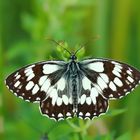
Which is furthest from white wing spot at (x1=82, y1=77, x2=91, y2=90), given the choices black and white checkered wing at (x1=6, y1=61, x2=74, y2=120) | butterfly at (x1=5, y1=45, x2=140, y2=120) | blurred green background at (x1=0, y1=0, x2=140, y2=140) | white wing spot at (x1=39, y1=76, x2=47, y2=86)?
blurred green background at (x1=0, y1=0, x2=140, y2=140)

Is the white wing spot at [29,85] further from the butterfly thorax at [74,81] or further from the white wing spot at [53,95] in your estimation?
the butterfly thorax at [74,81]

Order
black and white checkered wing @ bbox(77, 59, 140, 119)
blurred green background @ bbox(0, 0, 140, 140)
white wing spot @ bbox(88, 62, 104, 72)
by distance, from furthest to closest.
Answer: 1. blurred green background @ bbox(0, 0, 140, 140)
2. white wing spot @ bbox(88, 62, 104, 72)
3. black and white checkered wing @ bbox(77, 59, 140, 119)

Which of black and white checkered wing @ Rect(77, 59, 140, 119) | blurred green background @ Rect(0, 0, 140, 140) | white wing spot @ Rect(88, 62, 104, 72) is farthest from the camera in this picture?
blurred green background @ Rect(0, 0, 140, 140)

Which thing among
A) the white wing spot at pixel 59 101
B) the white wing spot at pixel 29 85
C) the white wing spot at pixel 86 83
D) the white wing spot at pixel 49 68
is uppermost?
the white wing spot at pixel 49 68

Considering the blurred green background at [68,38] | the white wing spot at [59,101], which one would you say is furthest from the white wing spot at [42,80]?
the blurred green background at [68,38]

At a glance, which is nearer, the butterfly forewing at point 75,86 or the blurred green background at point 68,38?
the butterfly forewing at point 75,86

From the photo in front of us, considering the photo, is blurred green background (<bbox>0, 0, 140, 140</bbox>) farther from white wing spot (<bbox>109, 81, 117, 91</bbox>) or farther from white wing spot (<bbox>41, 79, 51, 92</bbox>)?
white wing spot (<bbox>109, 81, 117, 91</bbox>)

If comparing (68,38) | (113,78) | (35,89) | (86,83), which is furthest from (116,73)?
(68,38)

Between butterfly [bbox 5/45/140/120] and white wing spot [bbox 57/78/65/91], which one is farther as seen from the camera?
white wing spot [bbox 57/78/65/91]

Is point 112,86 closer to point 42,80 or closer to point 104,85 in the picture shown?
point 104,85
